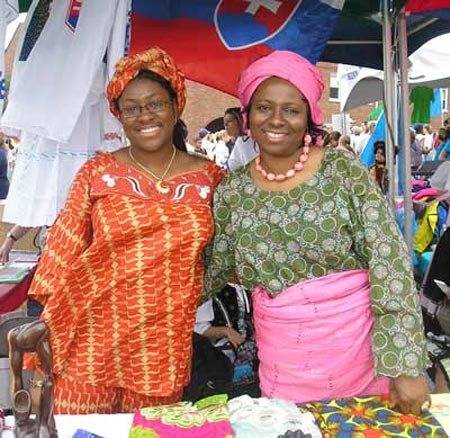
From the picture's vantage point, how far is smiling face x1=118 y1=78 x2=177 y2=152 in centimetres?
206

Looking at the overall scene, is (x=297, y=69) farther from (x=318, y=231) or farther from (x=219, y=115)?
(x=219, y=115)

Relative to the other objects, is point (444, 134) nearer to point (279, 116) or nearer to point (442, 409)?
point (279, 116)

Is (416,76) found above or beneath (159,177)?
above

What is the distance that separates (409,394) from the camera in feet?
5.51

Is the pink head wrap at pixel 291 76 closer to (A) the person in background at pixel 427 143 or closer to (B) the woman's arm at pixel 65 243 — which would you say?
(B) the woman's arm at pixel 65 243

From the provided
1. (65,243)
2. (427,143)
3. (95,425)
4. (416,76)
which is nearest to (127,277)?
(65,243)

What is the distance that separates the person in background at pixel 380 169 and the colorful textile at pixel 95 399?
2404mm

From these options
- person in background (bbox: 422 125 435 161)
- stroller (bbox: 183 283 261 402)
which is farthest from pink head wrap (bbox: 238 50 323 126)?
person in background (bbox: 422 125 435 161)

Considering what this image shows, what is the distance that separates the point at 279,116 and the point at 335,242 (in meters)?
0.41

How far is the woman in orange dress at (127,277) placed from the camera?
1954mm

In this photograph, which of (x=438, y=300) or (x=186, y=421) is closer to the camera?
(x=186, y=421)

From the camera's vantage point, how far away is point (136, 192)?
2014 millimetres

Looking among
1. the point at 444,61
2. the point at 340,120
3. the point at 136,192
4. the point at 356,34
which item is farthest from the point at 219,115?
the point at 136,192

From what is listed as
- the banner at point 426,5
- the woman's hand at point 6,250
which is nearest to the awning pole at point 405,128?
the banner at point 426,5
